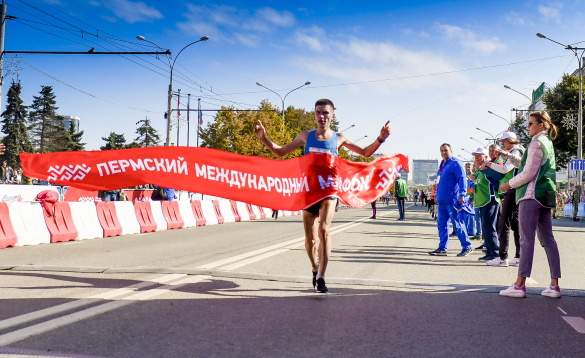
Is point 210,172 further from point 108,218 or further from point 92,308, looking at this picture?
point 108,218

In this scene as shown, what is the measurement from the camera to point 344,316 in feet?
16.4

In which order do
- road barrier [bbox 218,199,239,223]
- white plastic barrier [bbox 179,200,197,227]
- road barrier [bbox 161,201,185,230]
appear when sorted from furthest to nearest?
road barrier [bbox 218,199,239,223] → white plastic barrier [bbox 179,200,197,227] → road barrier [bbox 161,201,185,230]

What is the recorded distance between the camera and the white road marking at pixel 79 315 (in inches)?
155

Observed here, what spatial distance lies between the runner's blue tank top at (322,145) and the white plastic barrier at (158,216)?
10.9 m

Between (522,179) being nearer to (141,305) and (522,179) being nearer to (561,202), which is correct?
(141,305)

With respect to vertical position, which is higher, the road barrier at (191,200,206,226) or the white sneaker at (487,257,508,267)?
the road barrier at (191,200,206,226)

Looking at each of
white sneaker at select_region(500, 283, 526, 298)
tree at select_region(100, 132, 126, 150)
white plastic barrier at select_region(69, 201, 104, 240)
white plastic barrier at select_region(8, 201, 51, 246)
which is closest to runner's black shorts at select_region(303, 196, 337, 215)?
white sneaker at select_region(500, 283, 526, 298)

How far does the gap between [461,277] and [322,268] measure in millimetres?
2525

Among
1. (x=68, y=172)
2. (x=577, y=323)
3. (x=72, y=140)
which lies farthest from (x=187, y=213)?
(x=72, y=140)

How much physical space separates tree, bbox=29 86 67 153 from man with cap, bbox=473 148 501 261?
92551mm

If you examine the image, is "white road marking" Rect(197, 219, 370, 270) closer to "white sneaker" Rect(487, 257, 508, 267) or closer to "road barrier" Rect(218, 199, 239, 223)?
"white sneaker" Rect(487, 257, 508, 267)

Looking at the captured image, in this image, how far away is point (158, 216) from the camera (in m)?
17.0

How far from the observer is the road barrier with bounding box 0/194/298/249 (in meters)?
11.1

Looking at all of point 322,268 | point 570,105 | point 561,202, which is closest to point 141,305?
point 322,268
